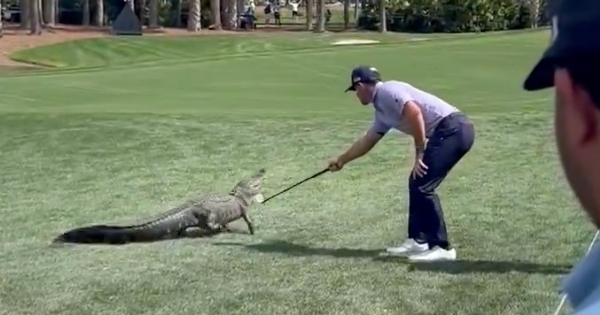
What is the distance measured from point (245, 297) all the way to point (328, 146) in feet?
27.6

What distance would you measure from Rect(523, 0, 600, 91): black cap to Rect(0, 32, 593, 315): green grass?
0.53 m

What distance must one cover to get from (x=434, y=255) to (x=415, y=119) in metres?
0.90

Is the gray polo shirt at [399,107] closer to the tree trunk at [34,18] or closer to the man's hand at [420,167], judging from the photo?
the man's hand at [420,167]

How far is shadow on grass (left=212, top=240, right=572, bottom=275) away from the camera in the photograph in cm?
788

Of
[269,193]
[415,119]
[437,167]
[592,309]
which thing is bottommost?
[269,193]

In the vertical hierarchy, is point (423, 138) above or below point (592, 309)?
below

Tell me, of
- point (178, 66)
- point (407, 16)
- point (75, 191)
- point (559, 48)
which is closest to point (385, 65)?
point (178, 66)

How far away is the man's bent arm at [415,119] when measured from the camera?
323 inches

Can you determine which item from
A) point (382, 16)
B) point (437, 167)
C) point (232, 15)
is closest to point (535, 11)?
point (437, 167)

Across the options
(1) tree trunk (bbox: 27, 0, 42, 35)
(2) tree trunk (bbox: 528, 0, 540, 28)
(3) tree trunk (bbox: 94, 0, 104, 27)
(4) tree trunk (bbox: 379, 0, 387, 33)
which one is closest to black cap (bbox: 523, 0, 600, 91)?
(2) tree trunk (bbox: 528, 0, 540, 28)

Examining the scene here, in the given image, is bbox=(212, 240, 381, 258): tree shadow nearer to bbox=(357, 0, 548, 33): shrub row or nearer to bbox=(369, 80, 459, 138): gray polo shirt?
bbox=(369, 80, 459, 138): gray polo shirt

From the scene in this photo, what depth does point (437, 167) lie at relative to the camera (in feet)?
27.7

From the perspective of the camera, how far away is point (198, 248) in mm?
8891

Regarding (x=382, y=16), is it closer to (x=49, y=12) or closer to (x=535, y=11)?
(x=49, y=12)
